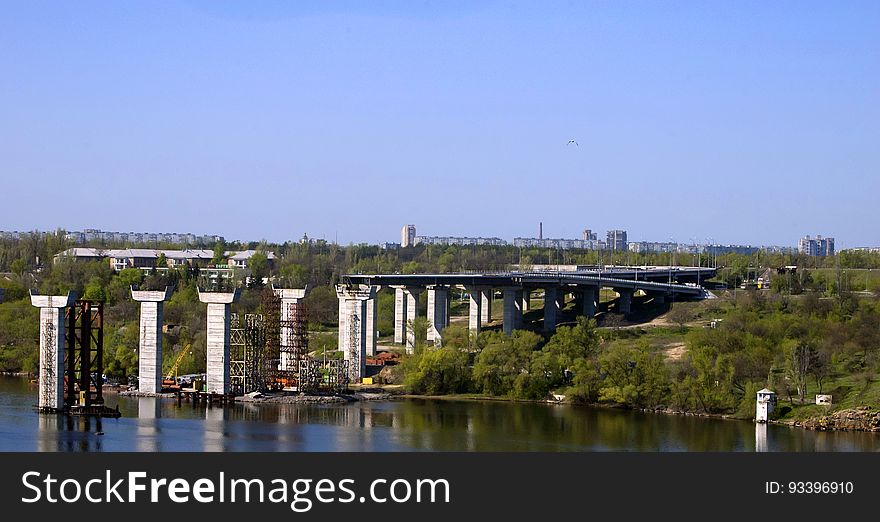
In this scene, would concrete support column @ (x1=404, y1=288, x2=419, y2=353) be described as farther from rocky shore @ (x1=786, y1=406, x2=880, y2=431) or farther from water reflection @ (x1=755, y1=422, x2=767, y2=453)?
rocky shore @ (x1=786, y1=406, x2=880, y2=431)

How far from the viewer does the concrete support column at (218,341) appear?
170 ft

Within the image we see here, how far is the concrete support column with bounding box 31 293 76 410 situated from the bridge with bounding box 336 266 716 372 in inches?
671

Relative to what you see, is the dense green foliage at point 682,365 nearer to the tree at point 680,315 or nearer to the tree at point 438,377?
the tree at point 438,377

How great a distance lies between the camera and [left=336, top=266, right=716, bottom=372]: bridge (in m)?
61.9

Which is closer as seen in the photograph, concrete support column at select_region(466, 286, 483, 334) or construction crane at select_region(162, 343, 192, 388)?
construction crane at select_region(162, 343, 192, 388)

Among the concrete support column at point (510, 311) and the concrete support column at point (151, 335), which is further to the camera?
the concrete support column at point (510, 311)

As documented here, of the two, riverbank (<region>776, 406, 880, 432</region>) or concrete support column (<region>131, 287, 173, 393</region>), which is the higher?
concrete support column (<region>131, 287, 173, 393</region>)

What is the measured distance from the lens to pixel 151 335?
167ft

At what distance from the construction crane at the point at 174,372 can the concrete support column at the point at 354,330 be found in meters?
6.82

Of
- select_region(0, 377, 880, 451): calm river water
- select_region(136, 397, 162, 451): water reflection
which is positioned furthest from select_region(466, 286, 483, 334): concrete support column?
select_region(136, 397, 162, 451): water reflection

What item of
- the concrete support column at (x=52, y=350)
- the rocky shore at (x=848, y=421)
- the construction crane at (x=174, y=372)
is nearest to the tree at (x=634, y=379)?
the rocky shore at (x=848, y=421)

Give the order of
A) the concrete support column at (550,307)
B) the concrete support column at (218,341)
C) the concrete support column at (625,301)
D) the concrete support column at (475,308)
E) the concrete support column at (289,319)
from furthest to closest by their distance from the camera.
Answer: the concrete support column at (625,301) < the concrete support column at (550,307) < the concrete support column at (475,308) < the concrete support column at (289,319) < the concrete support column at (218,341)
